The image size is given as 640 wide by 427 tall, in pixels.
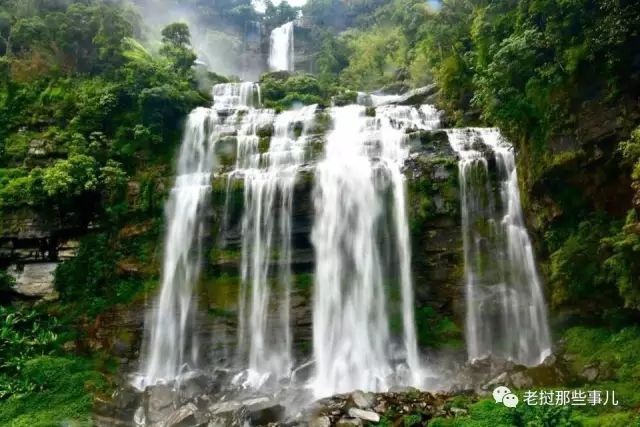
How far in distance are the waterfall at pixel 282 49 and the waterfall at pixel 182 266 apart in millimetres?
26674

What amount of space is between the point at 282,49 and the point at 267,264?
33386 mm

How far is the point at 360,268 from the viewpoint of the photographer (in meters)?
14.7

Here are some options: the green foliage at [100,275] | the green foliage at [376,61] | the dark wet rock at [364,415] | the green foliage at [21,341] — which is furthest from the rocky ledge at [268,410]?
the green foliage at [376,61]

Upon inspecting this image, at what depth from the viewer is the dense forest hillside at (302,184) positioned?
1101 cm

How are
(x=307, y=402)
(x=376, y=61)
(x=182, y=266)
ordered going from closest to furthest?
(x=307, y=402) → (x=182, y=266) → (x=376, y=61)

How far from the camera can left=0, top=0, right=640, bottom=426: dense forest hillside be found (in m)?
11.0

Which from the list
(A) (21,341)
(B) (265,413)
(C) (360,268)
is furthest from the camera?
(C) (360,268)

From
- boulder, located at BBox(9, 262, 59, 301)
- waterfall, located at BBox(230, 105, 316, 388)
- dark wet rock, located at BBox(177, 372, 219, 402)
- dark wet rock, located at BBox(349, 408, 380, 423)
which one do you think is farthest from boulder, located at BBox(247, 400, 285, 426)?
boulder, located at BBox(9, 262, 59, 301)

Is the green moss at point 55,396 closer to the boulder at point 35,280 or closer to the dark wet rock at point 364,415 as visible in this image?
the boulder at point 35,280

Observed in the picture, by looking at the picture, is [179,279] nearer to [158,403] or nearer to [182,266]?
[182,266]

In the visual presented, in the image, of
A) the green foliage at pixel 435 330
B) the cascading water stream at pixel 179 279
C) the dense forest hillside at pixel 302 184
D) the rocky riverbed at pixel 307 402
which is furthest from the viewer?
the cascading water stream at pixel 179 279

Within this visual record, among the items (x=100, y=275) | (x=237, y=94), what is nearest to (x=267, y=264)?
(x=100, y=275)

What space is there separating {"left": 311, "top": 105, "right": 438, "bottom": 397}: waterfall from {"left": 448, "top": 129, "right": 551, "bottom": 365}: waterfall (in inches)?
70.1

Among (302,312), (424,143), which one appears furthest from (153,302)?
(424,143)
